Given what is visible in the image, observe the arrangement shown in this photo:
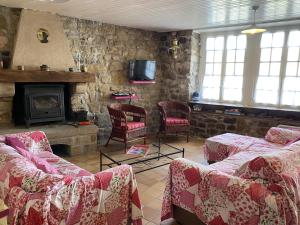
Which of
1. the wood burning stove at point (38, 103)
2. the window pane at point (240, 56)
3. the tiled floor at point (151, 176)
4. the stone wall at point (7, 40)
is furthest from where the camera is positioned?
the window pane at point (240, 56)

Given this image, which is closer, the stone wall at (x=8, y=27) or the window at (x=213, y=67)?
the stone wall at (x=8, y=27)

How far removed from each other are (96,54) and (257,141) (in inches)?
128

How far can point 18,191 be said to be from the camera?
163 cm

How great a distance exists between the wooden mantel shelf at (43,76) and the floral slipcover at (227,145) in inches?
95.2

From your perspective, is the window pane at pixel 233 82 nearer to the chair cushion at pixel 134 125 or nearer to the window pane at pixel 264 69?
the window pane at pixel 264 69

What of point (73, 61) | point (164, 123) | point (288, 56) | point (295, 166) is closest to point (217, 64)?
point (288, 56)

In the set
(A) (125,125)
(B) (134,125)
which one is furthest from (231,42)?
(A) (125,125)

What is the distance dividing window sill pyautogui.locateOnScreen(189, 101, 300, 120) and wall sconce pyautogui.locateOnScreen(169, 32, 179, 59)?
1.15 metres

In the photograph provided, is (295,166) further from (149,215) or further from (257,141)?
(257,141)

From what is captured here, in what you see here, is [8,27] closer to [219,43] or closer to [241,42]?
[219,43]

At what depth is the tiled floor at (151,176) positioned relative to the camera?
8.52 ft

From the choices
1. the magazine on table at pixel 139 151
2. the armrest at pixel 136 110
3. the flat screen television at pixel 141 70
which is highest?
the flat screen television at pixel 141 70

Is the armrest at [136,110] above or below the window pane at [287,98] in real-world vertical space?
below

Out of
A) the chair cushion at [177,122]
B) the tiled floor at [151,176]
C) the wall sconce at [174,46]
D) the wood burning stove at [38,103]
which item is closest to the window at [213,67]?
the wall sconce at [174,46]
